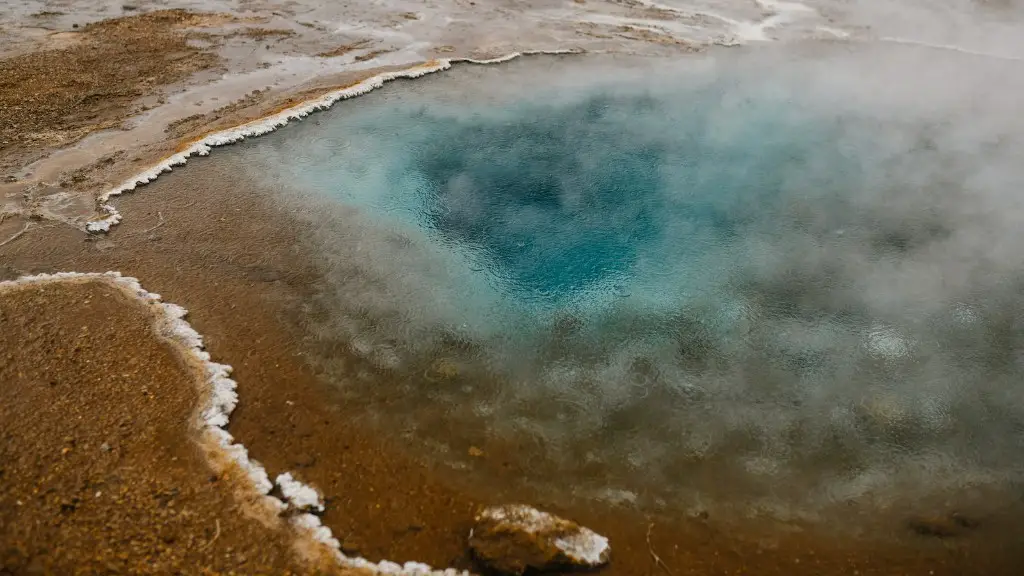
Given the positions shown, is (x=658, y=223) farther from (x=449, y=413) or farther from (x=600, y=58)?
(x=600, y=58)

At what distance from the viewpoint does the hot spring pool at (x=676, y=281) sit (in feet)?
23.0

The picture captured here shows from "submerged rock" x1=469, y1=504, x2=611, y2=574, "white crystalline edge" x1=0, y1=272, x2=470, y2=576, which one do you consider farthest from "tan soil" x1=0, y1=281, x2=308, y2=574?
"submerged rock" x1=469, y1=504, x2=611, y2=574

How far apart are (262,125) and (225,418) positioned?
27.7ft

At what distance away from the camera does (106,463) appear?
20.4 feet

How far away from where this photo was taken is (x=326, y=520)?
608 centimetres

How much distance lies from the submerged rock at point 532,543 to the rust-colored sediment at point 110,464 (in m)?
1.67

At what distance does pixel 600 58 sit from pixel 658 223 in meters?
9.02

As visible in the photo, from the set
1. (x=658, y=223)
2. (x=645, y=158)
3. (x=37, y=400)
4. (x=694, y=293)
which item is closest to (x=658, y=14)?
(x=645, y=158)

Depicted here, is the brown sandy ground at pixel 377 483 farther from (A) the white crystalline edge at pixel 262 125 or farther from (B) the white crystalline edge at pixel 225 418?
(A) the white crystalline edge at pixel 262 125

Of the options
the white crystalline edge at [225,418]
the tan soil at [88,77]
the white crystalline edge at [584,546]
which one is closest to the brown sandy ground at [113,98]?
the tan soil at [88,77]

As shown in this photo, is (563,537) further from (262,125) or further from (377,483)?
(262,125)

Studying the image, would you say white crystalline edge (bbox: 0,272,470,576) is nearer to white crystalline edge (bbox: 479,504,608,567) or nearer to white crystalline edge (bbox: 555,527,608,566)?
white crystalline edge (bbox: 479,504,608,567)

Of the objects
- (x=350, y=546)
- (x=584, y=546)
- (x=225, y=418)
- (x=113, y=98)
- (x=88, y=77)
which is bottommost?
(x=350, y=546)

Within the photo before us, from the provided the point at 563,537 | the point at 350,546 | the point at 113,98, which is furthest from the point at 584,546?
the point at 113,98
